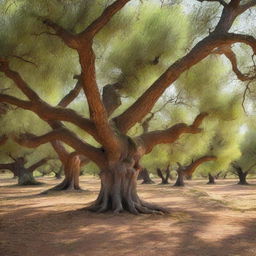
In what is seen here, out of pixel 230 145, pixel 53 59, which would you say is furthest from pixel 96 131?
pixel 230 145

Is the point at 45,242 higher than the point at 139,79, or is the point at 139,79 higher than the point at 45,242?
the point at 139,79

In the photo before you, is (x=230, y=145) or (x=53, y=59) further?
(x=230, y=145)

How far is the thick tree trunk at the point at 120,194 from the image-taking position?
35.0 feet

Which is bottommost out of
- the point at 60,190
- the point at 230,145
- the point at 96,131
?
the point at 60,190

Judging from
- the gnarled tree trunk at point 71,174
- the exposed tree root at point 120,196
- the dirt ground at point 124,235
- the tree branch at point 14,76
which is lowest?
the dirt ground at point 124,235

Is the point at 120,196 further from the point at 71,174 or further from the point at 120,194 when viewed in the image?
the point at 71,174

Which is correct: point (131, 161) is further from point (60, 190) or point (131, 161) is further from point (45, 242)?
point (60, 190)

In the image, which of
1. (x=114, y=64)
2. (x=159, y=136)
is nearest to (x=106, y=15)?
(x=159, y=136)

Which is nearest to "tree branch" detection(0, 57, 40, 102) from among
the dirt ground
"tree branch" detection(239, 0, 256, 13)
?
the dirt ground

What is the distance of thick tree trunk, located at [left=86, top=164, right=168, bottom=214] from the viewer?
35.0ft

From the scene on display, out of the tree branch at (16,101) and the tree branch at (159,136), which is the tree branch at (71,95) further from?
the tree branch at (16,101)

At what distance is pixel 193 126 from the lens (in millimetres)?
13211

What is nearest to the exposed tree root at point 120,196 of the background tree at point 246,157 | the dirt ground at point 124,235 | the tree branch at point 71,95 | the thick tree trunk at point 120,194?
the thick tree trunk at point 120,194

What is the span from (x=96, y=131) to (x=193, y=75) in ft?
16.9
